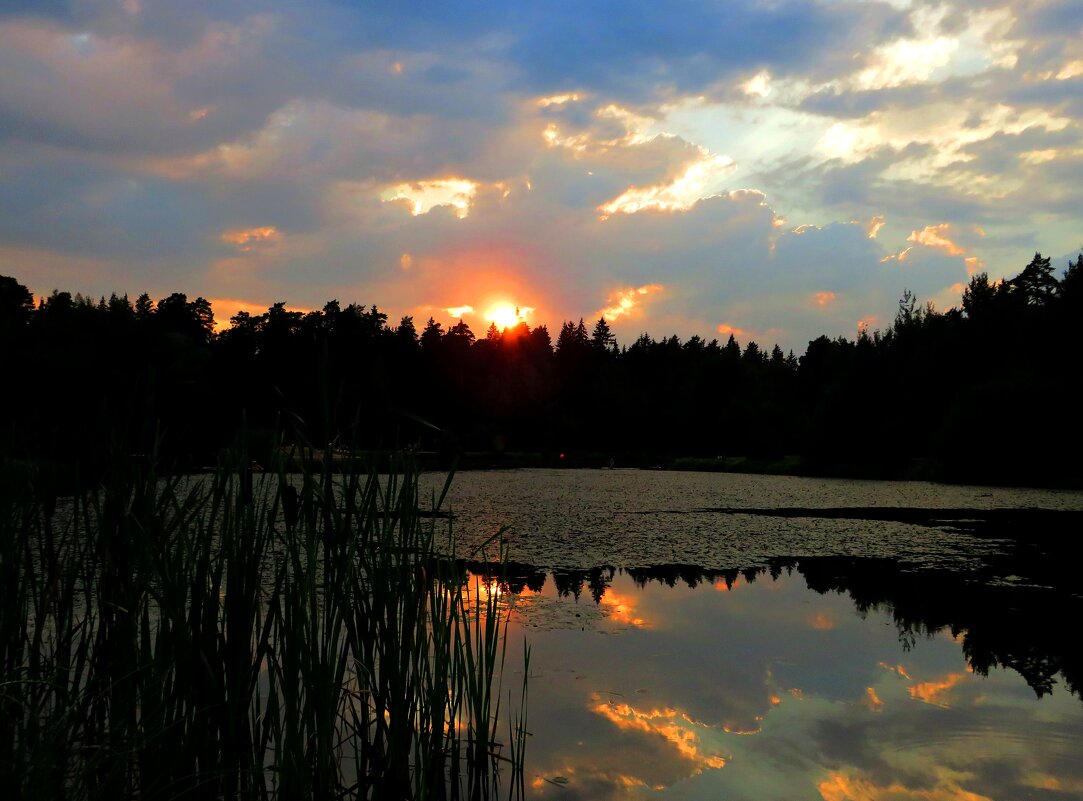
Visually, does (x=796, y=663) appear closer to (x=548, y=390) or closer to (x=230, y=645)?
(x=230, y=645)

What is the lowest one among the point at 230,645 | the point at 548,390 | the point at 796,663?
the point at 796,663

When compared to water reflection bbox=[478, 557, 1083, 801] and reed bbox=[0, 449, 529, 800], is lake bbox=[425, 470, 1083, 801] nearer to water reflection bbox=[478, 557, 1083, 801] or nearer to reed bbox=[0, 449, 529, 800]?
water reflection bbox=[478, 557, 1083, 801]

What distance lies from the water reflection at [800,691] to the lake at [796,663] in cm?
1

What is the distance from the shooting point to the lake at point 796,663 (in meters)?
3.30

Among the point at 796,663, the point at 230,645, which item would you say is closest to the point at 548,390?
the point at 796,663

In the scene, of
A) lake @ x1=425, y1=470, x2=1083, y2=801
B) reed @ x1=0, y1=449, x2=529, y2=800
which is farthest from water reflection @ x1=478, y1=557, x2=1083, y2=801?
A: reed @ x1=0, y1=449, x2=529, y2=800

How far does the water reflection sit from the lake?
0.01 metres

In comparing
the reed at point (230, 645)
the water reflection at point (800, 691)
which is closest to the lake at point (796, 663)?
the water reflection at point (800, 691)

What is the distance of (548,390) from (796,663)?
5477 cm

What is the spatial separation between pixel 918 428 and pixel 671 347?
4007 centimetres

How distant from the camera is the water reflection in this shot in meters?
3.25

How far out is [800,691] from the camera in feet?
14.2

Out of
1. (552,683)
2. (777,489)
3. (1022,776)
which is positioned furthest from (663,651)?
(777,489)

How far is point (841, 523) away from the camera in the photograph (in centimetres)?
1203
